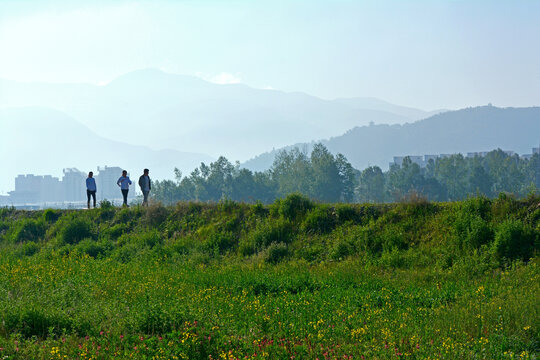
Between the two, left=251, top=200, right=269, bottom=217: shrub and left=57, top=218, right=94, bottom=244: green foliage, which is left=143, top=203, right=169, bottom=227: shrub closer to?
left=57, top=218, right=94, bottom=244: green foliage

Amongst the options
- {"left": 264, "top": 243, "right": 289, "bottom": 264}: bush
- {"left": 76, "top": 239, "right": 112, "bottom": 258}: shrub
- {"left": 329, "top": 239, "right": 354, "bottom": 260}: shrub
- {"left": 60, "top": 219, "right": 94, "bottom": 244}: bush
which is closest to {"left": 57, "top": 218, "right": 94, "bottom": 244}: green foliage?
{"left": 60, "top": 219, "right": 94, "bottom": 244}: bush

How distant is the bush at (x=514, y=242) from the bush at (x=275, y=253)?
22.5 feet

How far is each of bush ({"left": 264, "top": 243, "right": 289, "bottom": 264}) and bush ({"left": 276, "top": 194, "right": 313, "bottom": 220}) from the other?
7.39ft

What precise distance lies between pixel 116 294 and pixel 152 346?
4.09 metres

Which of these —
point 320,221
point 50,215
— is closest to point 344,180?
point 50,215

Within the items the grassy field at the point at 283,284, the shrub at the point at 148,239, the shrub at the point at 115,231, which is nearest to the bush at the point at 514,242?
the grassy field at the point at 283,284

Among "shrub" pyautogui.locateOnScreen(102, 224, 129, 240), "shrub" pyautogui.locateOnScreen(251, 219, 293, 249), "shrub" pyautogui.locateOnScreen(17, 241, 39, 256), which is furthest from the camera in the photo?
"shrub" pyautogui.locateOnScreen(102, 224, 129, 240)

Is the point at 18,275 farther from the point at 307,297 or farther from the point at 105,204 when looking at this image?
the point at 105,204

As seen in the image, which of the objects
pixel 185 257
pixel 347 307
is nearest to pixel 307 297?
pixel 347 307

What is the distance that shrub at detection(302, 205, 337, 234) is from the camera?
20.0m

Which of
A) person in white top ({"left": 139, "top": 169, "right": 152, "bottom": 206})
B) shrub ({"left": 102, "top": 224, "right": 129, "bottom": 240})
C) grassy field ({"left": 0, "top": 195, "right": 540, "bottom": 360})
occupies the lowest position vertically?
grassy field ({"left": 0, "top": 195, "right": 540, "bottom": 360})

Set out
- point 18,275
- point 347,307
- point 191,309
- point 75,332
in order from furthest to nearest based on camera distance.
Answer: point 18,275 < point 347,307 < point 191,309 < point 75,332

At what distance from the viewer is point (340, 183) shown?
395 ft

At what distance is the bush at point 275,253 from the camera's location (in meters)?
18.5
